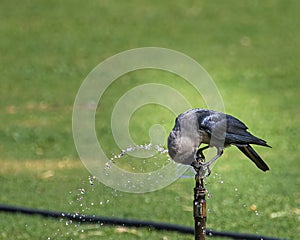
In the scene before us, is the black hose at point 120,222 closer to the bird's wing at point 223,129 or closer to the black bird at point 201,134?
the black bird at point 201,134

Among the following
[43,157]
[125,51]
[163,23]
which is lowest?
[43,157]

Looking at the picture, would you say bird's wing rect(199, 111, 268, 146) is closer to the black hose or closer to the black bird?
the black bird

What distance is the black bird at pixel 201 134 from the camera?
199 inches

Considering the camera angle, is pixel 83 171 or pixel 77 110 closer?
pixel 83 171

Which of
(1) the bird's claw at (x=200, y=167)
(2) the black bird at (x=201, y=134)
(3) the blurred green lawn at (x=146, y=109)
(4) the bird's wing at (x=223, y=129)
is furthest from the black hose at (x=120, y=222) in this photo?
(1) the bird's claw at (x=200, y=167)

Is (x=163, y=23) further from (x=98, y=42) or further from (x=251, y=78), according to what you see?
(x=251, y=78)

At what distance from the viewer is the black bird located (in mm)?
5043

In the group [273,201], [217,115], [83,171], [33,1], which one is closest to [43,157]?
[83,171]

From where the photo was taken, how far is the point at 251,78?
1172 centimetres

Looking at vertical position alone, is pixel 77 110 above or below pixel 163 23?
below

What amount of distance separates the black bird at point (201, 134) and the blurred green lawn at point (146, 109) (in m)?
1.44

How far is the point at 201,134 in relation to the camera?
5.26m

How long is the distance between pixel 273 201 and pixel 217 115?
7.10ft

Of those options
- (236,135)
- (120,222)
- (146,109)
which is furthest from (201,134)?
(146,109)
